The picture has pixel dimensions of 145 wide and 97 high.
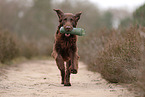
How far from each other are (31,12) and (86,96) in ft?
120

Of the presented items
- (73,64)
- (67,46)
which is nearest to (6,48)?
(67,46)

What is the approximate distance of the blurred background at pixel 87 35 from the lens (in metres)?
7.35

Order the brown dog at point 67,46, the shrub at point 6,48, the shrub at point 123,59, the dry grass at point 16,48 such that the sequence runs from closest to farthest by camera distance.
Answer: the shrub at point 123,59
the brown dog at point 67,46
the shrub at point 6,48
the dry grass at point 16,48

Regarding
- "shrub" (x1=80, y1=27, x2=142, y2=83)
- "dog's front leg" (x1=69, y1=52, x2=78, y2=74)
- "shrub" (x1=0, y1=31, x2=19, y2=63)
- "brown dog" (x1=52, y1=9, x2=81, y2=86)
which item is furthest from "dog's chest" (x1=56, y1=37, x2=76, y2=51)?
"shrub" (x1=0, y1=31, x2=19, y2=63)

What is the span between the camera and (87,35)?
18609 mm

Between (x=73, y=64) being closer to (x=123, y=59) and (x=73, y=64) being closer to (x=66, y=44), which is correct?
(x=66, y=44)

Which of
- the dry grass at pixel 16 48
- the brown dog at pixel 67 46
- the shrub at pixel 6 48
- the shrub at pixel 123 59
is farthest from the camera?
the dry grass at pixel 16 48

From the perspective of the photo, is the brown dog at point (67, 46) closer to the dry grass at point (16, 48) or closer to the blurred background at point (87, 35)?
the blurred background at point (87, 35)

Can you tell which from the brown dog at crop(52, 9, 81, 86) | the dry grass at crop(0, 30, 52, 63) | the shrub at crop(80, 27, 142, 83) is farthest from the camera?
the dry grass at crop(0, 30, 52, 63)

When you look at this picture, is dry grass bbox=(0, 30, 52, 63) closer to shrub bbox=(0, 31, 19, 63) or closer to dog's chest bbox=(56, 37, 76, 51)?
shrub bbox=(0, 31, 19, 63)

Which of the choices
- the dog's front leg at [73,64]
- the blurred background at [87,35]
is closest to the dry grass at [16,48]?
the blurred background at [87,35]

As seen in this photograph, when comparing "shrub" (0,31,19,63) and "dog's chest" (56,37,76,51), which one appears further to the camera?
"shrub" (0,31,19,63)

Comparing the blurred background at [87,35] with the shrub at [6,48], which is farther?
the shrub at [6,48]

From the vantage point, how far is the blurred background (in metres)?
7.35
